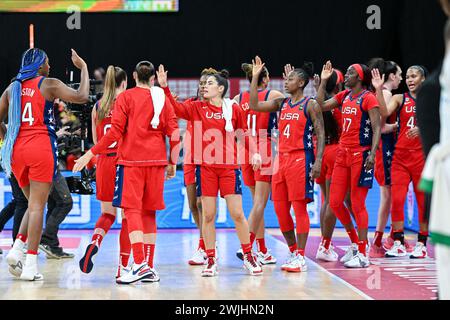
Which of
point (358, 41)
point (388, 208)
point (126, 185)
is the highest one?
point (358, 41)

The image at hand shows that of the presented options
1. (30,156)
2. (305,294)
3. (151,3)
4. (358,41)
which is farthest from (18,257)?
(358,41)

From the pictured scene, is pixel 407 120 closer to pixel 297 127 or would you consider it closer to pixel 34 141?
pixel 297 127

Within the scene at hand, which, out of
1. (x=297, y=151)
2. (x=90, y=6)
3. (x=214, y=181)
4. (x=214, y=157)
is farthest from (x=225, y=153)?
(x=90, y=6)

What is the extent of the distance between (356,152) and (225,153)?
1385 millimetres

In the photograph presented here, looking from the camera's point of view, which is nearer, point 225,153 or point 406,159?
point 225,153

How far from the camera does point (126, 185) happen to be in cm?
590

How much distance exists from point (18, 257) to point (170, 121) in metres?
1.59

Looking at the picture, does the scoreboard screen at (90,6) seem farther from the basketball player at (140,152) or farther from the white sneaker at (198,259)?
the basketball player at (140,152)

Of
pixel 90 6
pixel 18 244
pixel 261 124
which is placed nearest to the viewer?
pixel 18 244

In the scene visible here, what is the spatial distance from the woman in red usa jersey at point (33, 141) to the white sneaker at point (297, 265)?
207 cm

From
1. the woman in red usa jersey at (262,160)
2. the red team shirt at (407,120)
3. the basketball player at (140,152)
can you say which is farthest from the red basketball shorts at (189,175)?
the red team shirt at (407,120)

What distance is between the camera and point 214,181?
6.42m

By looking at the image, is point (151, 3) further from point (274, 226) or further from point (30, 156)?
point (30, 156)

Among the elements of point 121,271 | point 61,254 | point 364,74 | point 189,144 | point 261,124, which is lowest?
point 61,254
